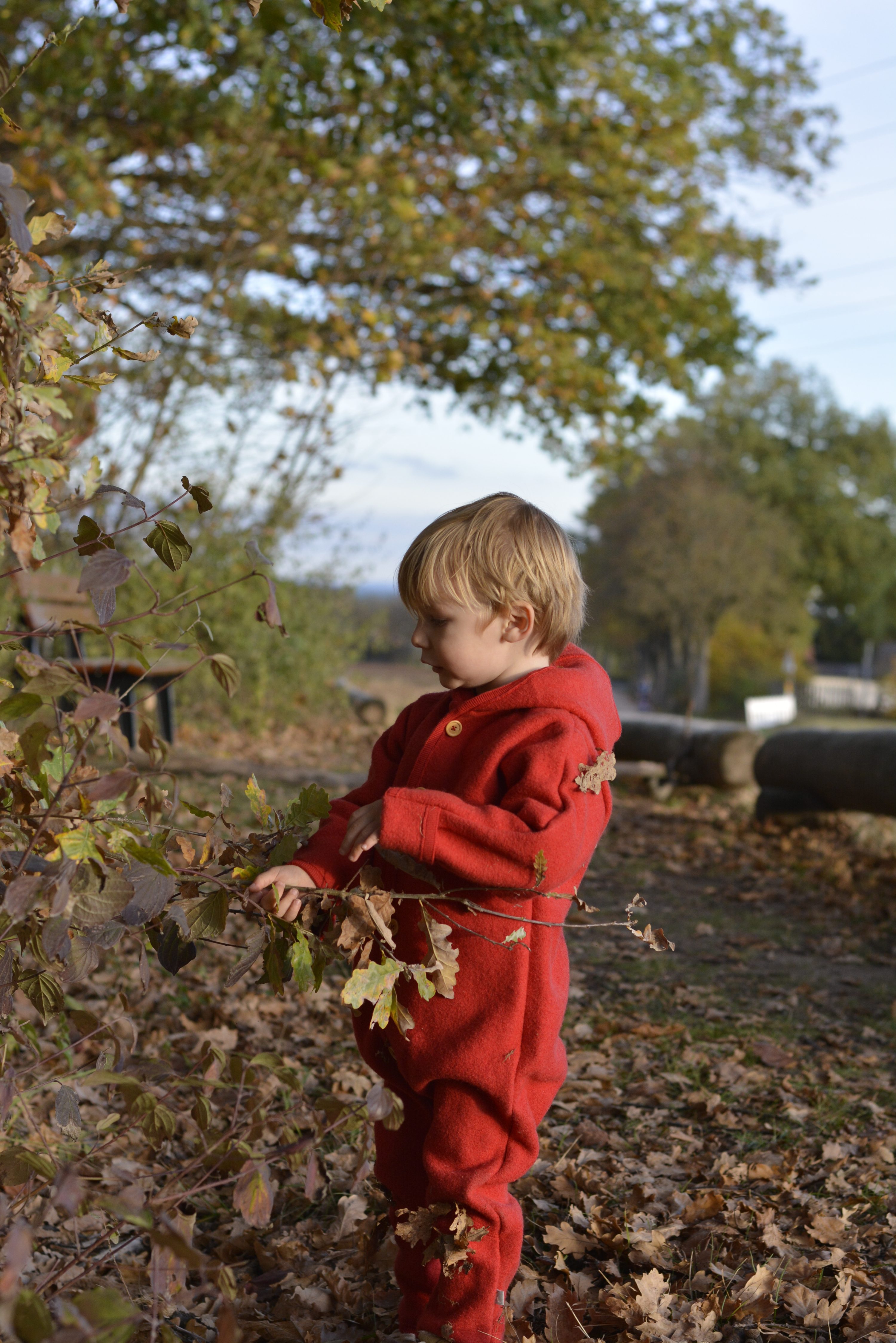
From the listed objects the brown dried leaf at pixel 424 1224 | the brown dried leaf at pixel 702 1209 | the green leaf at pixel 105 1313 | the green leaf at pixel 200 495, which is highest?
the green leaf at pixel 200 495

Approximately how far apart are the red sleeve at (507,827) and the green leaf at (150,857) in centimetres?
36

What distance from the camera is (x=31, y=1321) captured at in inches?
41.2

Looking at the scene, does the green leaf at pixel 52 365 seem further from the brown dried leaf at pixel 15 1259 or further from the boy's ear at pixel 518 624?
the brown dried leaf at pixel 15 1259

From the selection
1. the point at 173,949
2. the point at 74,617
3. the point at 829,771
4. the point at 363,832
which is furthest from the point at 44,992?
the point at 829,771

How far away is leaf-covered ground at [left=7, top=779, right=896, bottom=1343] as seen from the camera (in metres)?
1.97

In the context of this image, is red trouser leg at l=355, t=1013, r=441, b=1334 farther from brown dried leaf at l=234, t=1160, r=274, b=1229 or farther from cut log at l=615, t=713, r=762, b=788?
cut log at l=615, t=713, r=762, b=788

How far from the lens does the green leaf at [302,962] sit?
5.33 feet

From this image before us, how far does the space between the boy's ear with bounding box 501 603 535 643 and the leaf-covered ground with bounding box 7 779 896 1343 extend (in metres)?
0.89

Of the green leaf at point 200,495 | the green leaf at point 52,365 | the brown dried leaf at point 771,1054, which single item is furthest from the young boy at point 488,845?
the brown dried leaf at point 771,1054

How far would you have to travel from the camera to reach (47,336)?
5.23ft

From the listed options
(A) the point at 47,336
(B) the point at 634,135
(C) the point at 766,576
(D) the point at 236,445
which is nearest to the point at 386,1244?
(A) the point at 47,336

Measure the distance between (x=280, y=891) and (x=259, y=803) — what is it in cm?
18

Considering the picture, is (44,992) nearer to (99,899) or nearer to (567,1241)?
(99,899)

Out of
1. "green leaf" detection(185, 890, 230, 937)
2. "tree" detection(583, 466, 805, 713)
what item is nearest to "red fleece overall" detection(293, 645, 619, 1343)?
"green leaf" detection(185, 890, 230, 937)
